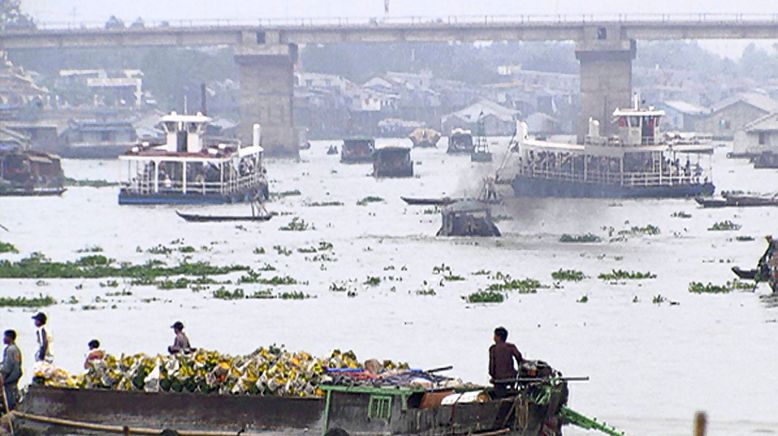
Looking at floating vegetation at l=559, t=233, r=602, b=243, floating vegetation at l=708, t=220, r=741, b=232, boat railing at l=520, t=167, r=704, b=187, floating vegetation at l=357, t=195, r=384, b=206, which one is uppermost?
boat railing at l=520, t=167, r=704, b=187

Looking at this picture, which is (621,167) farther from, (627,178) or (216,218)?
(216,218)

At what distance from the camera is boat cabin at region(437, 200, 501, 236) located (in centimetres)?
8075

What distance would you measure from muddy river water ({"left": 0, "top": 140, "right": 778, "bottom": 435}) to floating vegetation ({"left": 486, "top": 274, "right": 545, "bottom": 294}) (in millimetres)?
589

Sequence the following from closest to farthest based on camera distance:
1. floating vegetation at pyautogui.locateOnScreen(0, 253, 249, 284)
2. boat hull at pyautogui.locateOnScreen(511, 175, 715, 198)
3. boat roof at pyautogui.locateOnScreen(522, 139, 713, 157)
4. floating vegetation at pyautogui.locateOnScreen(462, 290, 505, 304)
Answer: floating vegetation at pyautogui.locateOnScreen(462, 290, 505, 304)
floating vegetation at pyautogui.locateOnScreen(0, 253, 249, 284)
boat hull at pyautogui.locateOnScreen(511, 175, 715, 198)
boat roof at pyautogui.locateOnScreen(522, 139, 713, 157)

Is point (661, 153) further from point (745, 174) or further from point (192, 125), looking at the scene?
point (745, 174)

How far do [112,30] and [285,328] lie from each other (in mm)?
147126

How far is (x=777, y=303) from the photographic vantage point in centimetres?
5438

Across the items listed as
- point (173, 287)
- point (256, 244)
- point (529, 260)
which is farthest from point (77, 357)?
point (256, 244)

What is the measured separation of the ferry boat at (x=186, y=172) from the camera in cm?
10469

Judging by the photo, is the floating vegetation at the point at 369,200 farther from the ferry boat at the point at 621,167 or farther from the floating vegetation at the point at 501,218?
the floating vegetation at the point at 501,218

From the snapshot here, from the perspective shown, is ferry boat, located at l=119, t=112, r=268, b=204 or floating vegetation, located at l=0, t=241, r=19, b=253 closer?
floating vegetation, located at l=0, t=241, r=19, b=253

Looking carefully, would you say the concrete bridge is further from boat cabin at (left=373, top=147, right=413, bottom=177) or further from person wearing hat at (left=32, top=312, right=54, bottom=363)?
person wearing hat at (left=32, top=312, right=54, bottom=363)

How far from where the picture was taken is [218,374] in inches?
1188

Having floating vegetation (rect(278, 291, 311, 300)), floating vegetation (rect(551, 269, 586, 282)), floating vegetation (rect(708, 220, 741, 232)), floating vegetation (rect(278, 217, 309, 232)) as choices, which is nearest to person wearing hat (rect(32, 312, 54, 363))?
floating vegetation (rect(278, 291, 311, 300))
